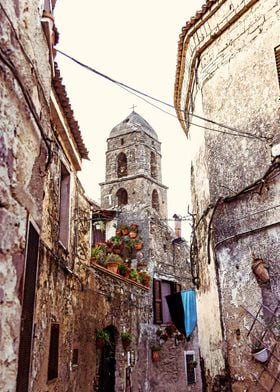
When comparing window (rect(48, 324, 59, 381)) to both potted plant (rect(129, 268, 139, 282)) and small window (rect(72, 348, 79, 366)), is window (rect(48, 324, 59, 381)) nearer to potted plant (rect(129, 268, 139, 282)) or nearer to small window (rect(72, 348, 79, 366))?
small window (rect(72, 348, 79, 366))

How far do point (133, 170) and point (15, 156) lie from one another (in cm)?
1799

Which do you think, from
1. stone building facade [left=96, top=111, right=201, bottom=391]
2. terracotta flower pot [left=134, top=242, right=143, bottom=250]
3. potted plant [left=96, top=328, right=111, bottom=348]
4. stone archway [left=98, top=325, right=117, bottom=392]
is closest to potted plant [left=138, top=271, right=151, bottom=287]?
stone building facade [left=96, top=111, right=201, bottom=391]

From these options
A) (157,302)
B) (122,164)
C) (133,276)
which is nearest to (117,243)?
(157,302)

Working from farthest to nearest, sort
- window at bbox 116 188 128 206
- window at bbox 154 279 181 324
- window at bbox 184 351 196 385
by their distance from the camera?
window at bbox 116 188 128 206
window at bbox 184 351 196 385
window at bbox 154 279 181 324

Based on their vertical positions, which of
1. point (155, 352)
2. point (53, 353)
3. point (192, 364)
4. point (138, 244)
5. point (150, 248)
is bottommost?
point (192, 364)

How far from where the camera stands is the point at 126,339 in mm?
11578

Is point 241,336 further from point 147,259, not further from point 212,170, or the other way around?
point 147,259

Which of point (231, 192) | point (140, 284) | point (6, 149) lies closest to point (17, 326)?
point (6, 149)

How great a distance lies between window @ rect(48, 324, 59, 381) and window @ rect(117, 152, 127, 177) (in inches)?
601

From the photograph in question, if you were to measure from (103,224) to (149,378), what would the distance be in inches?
279

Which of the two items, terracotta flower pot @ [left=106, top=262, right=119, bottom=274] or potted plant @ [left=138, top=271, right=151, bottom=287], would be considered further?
potted plant @ [left=138, top=271, right=151, bottom=287]

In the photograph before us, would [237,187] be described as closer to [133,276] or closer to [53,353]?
[53,353]

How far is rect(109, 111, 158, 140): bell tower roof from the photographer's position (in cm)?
2186

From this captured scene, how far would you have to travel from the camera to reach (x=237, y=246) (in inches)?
217
